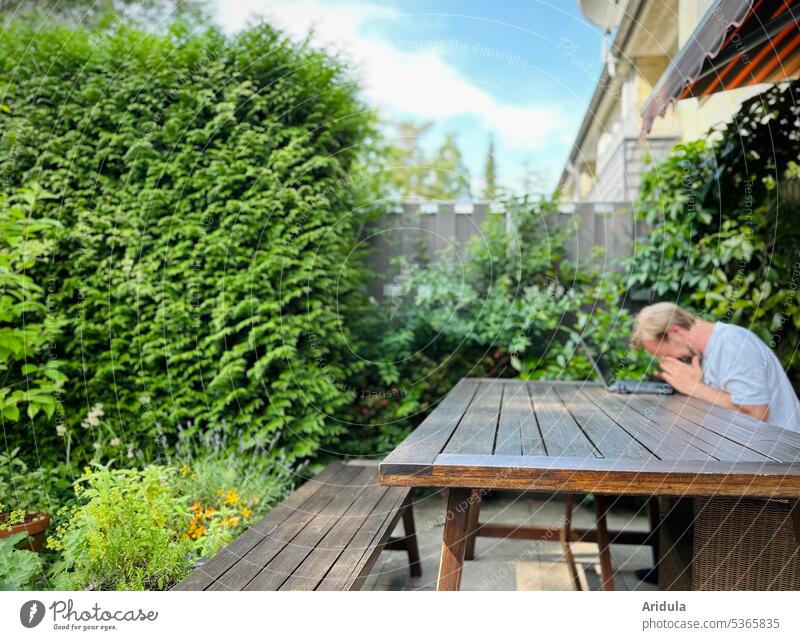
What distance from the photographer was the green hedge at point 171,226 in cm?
423

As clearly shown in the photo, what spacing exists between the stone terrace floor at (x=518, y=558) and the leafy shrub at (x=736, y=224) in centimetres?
158

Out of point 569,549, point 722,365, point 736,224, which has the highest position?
point 736,224

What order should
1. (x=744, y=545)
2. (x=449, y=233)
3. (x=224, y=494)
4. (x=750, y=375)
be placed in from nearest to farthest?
(x=744, y=545)
(x=750, y=375)
(x=224, y=494)
(x=449, y=233)

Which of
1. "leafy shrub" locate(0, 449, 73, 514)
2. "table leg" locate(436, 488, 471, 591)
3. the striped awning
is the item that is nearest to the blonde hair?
the striped awning

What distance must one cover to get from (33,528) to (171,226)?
2.07 m

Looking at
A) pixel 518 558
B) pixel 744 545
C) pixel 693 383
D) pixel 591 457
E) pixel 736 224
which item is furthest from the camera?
pixel 736 224

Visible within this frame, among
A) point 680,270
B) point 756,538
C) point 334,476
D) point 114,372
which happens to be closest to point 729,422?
point 756,538

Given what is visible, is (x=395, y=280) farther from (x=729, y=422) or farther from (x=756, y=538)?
(x=756, y=538)

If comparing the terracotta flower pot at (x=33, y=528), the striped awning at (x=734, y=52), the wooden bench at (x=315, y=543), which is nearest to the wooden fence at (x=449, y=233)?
the striped awning at (x=734, y=52)

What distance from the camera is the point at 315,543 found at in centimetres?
227

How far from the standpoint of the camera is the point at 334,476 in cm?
324

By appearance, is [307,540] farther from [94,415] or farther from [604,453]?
[94,415]

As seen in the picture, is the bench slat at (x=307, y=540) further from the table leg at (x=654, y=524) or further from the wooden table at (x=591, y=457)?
the table leg at (x=654, y=524)

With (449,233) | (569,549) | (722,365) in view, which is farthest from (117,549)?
(449,233)
